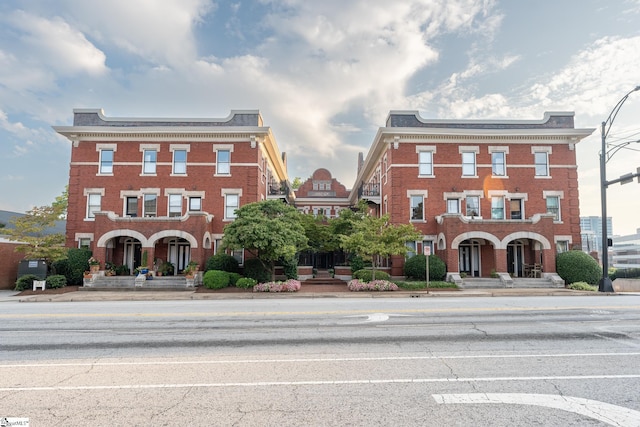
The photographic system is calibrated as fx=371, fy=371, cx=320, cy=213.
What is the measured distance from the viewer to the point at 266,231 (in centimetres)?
2105

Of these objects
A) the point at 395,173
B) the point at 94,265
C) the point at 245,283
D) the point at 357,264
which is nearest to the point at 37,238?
the point at 94,265

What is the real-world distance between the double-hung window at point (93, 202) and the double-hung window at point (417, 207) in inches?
932

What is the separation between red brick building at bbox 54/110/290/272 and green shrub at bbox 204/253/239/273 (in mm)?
3162

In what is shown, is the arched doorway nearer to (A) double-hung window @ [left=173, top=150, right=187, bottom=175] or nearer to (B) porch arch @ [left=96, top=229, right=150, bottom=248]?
A: (A) double-hung window @ [left=173, top=150, right=187, bottom=175]

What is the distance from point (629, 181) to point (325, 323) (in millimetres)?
19003

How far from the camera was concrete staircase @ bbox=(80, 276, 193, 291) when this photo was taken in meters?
23.5

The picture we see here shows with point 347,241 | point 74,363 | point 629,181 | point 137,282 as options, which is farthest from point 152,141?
point 629,181

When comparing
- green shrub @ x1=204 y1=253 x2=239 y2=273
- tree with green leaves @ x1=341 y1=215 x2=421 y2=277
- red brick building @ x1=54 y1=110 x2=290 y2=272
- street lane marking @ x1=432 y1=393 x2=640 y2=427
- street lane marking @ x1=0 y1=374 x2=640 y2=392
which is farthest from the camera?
red brick building @ x1=54 y1=110 x2=290 y2=272

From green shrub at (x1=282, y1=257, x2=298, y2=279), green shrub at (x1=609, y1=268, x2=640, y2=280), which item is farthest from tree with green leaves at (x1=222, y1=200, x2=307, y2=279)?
green shrub at (x1=609, y1=268, x2=640, y2=280)

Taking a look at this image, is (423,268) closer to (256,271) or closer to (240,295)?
(256,271)

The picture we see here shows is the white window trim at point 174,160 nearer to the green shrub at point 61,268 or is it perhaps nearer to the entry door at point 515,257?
the green shrub at point 61,268

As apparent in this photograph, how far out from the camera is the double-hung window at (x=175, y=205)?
92.7 feet

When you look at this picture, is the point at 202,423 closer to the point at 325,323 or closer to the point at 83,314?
the point at 325,323

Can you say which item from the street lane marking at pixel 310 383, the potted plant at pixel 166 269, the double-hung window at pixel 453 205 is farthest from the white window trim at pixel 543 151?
the potted plant at pixel 166 269
